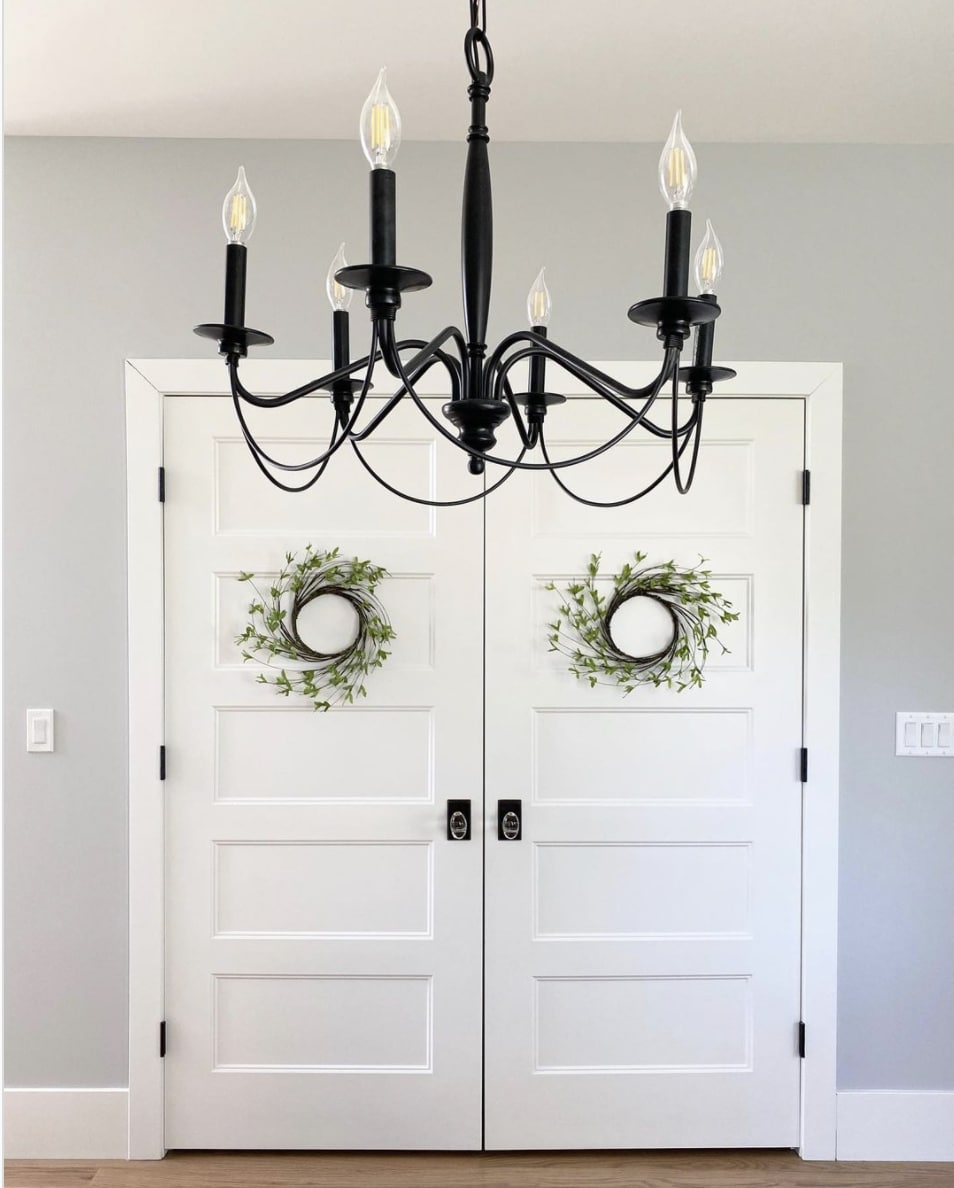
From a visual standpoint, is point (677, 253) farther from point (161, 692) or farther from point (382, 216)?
point (161, 692)

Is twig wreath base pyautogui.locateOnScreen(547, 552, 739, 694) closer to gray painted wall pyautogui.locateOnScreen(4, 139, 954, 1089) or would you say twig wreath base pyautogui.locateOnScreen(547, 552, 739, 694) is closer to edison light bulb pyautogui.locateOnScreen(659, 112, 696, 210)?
gray painted wall pyautogui.locateOnScreen(4, 139, 954, 1089)

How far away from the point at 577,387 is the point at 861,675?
109 centimetres

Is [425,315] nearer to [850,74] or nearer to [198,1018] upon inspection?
[850,74]

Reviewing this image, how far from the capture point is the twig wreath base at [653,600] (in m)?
2.32

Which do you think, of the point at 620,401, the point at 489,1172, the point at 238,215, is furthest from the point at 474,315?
the point at 489,1172

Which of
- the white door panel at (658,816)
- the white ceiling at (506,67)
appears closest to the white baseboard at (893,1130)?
the white door panel at (658,816)

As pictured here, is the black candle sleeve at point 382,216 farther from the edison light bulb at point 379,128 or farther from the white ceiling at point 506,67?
the white ceiling at point 506,67

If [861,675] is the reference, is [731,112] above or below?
above

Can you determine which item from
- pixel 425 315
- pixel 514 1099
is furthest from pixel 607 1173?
pixel 425 315

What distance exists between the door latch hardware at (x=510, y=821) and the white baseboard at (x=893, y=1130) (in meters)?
1.11

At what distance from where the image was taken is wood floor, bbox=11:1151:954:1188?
223cm

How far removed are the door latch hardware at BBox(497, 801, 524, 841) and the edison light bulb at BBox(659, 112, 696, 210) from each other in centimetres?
170

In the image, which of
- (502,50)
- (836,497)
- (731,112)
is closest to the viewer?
(502,50)

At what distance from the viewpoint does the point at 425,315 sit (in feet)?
7.68
